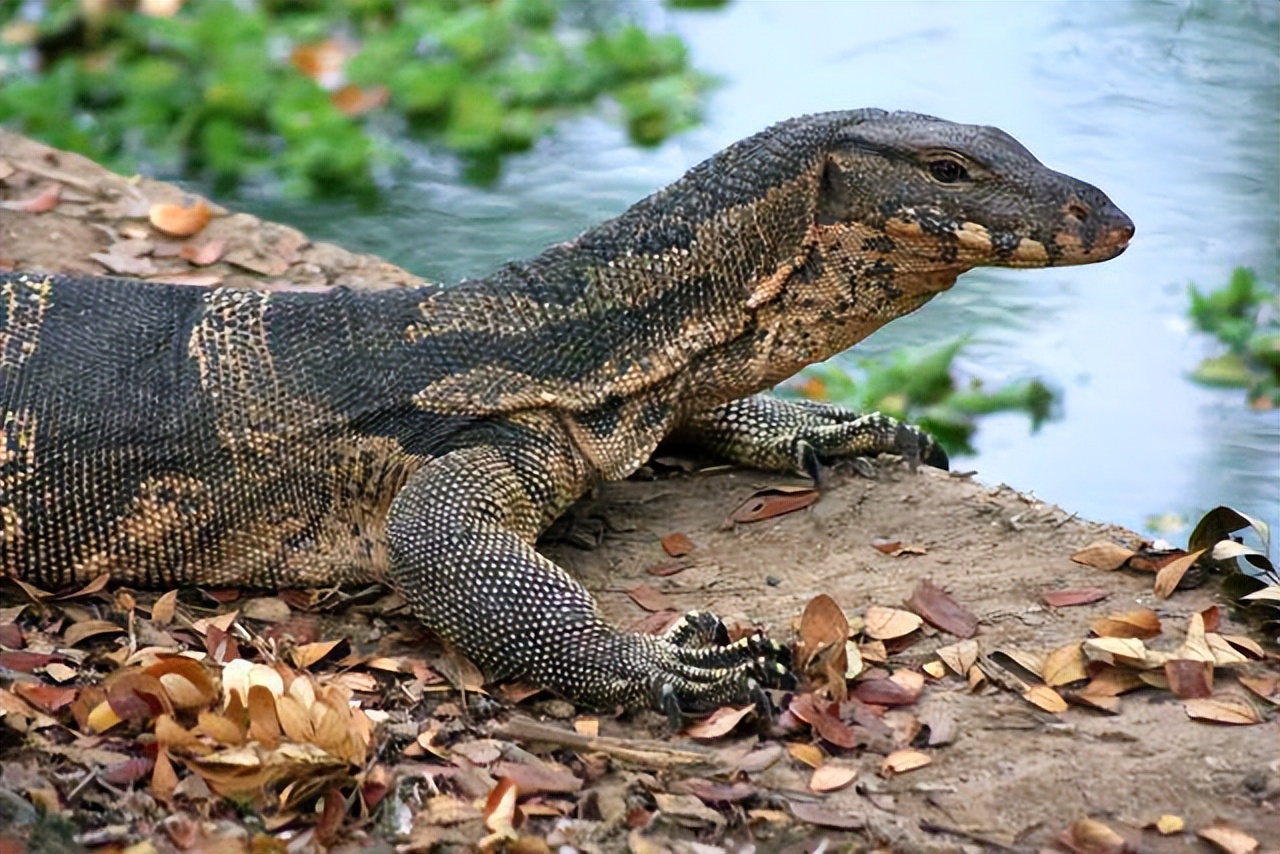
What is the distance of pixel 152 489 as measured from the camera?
613 cm

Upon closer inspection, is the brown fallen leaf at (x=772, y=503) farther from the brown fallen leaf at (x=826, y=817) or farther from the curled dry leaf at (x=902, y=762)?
the brown fallen leaf at (x=826, y=817)

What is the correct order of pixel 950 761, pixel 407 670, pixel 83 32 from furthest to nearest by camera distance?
pixel 83 32 < pixel 407 670 < pixel 950 761

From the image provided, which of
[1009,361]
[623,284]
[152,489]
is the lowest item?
[1009,361]

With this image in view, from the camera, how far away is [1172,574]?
6.09m

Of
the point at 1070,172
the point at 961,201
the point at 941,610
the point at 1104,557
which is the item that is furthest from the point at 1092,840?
the point at 1070,172

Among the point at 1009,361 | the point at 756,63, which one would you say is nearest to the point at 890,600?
the point at 1009,361

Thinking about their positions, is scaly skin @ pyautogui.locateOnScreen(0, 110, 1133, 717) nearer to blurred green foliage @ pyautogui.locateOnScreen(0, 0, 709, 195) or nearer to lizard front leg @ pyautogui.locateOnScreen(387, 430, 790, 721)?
lizard front leg @ pyautogui.locateOnScreen(387, 430, 790, 721)

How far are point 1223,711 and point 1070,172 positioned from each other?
20.9ft

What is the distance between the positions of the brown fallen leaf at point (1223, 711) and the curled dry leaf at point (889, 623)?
34.7 inches

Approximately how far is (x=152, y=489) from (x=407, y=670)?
1.06m

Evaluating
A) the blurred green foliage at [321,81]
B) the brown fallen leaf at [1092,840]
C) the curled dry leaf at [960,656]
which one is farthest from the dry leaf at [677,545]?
the blurred green foliage at [321,81]

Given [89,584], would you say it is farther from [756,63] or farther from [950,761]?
[756,63]

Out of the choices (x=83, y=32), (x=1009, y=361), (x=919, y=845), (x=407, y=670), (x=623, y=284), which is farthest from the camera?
→ (x=83, y=32)

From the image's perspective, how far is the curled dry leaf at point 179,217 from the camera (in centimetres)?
909
